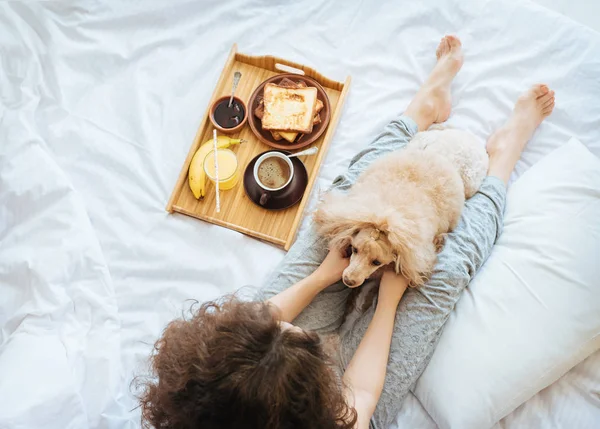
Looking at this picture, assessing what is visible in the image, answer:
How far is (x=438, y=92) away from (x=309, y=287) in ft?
2.27

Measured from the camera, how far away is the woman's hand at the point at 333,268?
114cm

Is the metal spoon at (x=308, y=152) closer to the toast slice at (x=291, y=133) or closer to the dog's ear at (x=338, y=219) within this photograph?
the toast slice at (x=291, y=133)

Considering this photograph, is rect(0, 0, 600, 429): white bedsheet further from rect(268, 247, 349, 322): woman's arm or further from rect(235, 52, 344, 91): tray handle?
rect(268, 247, 349, 322): woman's arm

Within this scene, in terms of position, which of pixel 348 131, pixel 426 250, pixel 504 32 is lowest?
pixel 426 250

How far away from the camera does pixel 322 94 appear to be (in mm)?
1396

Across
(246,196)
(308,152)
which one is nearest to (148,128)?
(246,196)

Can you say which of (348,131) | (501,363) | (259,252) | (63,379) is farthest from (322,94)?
(63,379)

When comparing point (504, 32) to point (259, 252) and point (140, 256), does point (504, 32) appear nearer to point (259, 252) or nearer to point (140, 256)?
point (259, 252)

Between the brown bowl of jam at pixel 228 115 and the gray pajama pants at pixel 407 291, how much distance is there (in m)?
0.36

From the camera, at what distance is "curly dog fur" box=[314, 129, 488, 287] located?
1.01m

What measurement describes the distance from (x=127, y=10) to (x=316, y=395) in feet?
4.45

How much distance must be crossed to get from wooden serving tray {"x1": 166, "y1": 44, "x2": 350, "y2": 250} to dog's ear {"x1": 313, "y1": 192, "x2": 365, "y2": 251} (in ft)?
0.60

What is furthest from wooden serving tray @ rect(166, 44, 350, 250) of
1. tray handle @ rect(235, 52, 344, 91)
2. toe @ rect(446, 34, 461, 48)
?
toe @ rect(446, 34, 461, 48)

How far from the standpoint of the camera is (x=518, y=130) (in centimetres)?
131
